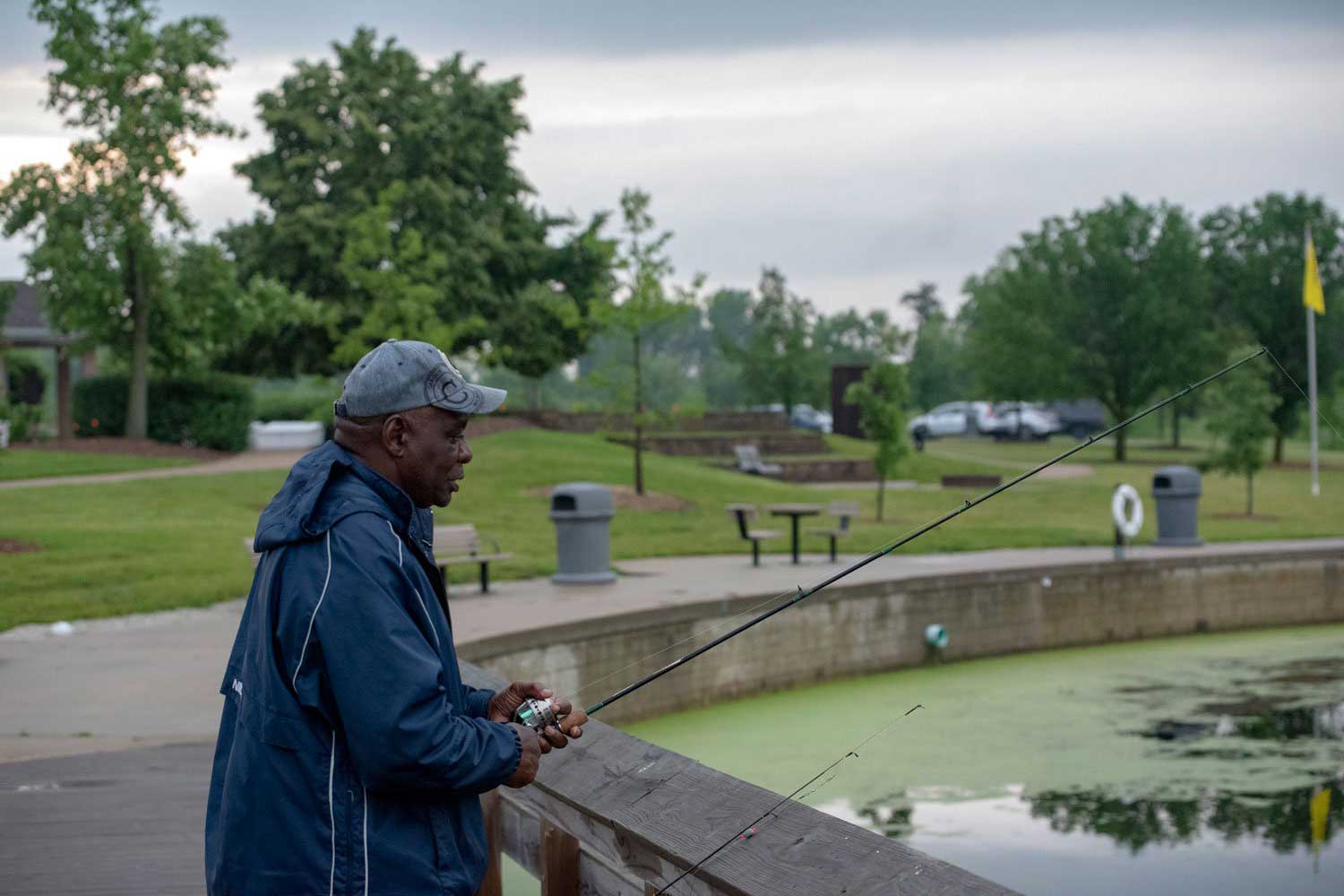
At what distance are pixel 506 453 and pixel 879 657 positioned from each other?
59.5ft

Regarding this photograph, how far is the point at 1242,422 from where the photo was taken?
80.6ft

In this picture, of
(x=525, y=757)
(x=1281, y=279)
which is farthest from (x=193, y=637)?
(x=1281, y=279)

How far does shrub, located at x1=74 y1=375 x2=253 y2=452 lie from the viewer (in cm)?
3503

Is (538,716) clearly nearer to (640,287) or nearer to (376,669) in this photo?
(376,669)

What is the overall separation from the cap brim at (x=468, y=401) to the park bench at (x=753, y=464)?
32065 millimetres

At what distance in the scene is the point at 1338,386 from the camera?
4778 cm

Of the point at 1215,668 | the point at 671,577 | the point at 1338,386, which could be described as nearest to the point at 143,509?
the point at 671,577

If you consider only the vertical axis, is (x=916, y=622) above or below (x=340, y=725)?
below

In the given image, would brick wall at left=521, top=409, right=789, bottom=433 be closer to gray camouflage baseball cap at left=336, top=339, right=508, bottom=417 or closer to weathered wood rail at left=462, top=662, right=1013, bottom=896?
weathered wood rail at left=462, top=662, right=1013, bottom=896

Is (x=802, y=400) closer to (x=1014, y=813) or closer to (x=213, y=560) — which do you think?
(x=213, y=560)

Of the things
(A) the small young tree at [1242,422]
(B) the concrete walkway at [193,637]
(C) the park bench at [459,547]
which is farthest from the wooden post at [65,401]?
(A) the small young tree at [1242,422]

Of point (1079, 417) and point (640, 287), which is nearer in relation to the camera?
point (640, 287)

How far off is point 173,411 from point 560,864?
33.1 meters

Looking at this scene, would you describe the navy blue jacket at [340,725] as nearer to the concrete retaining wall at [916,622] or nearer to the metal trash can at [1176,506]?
the concrete retaining wall at [916,622]
